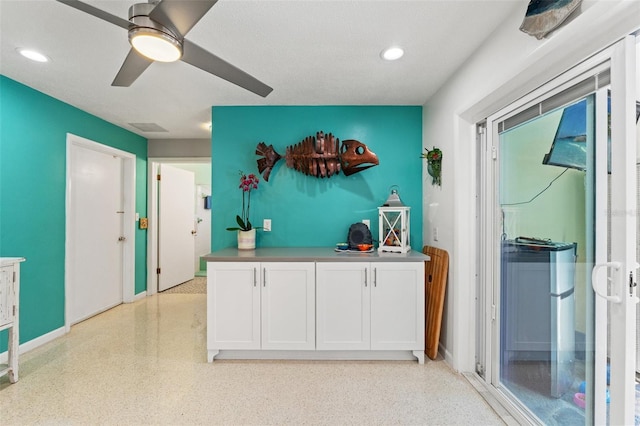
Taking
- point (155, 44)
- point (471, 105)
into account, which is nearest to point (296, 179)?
point (471, 105)

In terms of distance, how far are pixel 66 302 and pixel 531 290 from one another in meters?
4.12

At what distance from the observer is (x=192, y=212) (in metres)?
5.43

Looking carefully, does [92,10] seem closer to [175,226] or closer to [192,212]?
[175,226]

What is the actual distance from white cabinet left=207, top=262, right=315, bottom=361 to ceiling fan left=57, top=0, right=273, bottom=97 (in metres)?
1.52

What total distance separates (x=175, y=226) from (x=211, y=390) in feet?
11.3

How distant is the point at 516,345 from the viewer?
6.42 feet

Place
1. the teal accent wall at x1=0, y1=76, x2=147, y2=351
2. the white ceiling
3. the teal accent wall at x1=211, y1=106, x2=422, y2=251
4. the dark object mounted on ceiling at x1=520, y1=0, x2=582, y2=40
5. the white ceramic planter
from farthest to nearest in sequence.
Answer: the teal accent wall at x1=211, y1=106, x2=422, y2=251, the white ceramic planter, the teal accent wall at x1=0, y1=76, x2=147, y2=351, the white ceiling, the dark object mounted on ceiling at x1=520, y1=0, x2=582, y2=40

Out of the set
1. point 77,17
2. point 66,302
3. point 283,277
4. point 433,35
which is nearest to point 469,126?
point 433,35

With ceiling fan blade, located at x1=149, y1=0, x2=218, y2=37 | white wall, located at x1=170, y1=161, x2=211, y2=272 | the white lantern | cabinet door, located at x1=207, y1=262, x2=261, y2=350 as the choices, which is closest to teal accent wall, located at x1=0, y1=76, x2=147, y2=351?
cabinet door, located at x1=207, y1=262, x2=261, y2=350

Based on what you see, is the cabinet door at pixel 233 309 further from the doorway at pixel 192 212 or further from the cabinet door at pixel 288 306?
the doorway at pixel 192 212

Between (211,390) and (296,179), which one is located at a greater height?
(296,179)

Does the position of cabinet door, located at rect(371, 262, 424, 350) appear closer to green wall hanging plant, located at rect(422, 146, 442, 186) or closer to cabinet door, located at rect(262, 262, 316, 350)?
cabinet door, located at rect(262, 262, 316, 350)

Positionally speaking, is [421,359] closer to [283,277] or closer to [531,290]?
[531,290]

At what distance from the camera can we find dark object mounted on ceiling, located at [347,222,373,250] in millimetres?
2836
